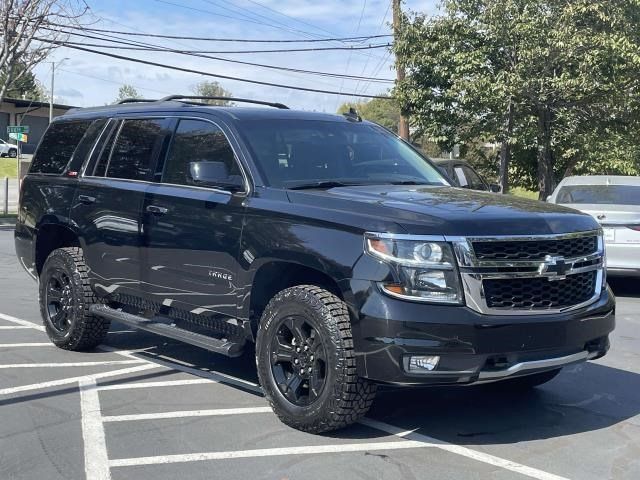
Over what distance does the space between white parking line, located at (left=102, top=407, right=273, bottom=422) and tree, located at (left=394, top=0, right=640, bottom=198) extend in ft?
46.8

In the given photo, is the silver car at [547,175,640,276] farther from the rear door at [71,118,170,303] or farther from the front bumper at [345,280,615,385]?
the rear door at [71,118,170,303]

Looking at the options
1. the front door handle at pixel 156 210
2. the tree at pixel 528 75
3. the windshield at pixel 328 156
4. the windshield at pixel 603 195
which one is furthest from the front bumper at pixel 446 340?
the tree at pixel 528 75

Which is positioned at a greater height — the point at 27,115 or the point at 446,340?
the point at 27,115

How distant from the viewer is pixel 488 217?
448cm

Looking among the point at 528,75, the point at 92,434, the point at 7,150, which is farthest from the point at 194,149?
the point at 7,150

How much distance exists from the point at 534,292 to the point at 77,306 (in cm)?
402

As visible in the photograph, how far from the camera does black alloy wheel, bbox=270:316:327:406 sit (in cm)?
466

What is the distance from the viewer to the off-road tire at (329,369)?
445cm

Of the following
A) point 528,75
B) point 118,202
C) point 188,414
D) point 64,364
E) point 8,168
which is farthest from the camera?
point 8,168

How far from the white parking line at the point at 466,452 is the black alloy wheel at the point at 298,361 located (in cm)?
56

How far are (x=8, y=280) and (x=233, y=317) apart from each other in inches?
307

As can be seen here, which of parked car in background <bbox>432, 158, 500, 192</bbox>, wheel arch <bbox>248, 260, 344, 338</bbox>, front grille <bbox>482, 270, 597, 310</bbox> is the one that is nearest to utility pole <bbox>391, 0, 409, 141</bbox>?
parked car in background <bbox>432, 158, 500, 192</bbox>

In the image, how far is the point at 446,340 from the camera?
424cm

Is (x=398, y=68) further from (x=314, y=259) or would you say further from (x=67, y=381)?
(x=314, y=259)
